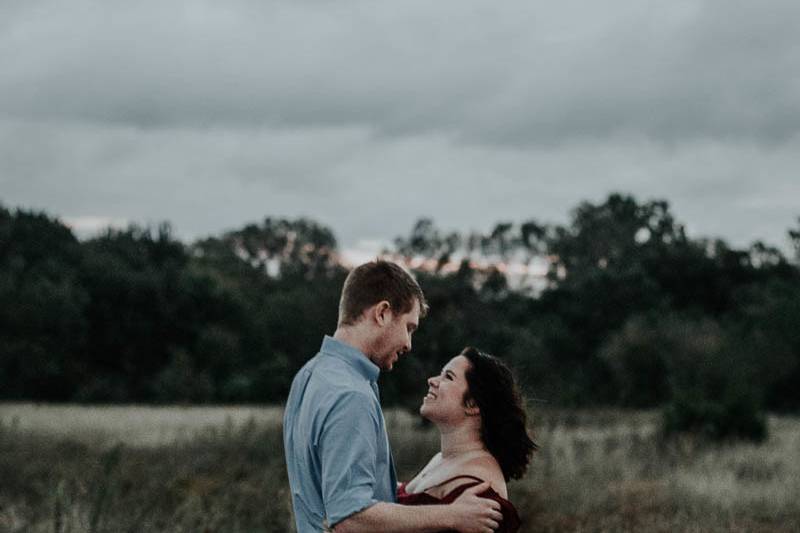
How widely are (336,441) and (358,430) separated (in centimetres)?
7

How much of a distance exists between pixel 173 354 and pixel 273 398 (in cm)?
691

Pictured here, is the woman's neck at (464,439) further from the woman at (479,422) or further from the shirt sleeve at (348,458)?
the shirt sleeve at (348,458)

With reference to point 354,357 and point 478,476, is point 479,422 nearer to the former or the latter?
point 478,476

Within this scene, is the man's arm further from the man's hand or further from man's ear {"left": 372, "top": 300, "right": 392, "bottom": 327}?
man's ear {"left": 372, "top": 300, "right": 392, "bottom": 327}

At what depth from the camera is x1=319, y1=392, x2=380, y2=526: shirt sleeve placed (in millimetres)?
2967

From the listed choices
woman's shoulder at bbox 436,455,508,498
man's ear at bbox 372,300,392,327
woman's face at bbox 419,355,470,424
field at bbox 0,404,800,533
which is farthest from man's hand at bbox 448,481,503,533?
field at bbox 0,404,800,533

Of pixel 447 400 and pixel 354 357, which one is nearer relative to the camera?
pixel 354 357

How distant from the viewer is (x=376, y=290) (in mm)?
3223

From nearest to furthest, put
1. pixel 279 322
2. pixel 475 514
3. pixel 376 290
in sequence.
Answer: pixel 475 514 < pixel 376 290 < pixel 279 322

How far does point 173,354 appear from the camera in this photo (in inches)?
1666

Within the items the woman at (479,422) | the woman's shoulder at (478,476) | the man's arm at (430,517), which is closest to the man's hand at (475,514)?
the man's arm at (430,517)

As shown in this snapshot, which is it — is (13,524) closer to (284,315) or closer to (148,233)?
(284,315)

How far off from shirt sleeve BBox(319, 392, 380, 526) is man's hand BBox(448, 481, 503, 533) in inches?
10.3

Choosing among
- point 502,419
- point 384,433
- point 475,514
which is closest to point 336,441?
point 384,433
